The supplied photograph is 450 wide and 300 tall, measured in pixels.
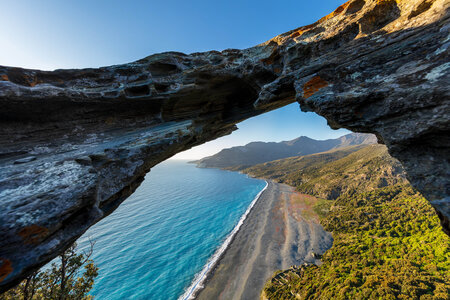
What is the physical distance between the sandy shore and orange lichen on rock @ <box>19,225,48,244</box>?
22.2m

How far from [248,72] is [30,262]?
44.7ft

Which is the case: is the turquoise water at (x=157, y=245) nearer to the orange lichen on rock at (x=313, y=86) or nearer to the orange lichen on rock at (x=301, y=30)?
the orange lichen on rock at (x=313, y=86)

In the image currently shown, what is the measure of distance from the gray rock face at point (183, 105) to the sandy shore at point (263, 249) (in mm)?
20817

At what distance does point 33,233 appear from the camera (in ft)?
15.2

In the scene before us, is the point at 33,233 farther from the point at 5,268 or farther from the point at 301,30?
the point at 301,30

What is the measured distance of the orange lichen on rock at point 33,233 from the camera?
4490mm

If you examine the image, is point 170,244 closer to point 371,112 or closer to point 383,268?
point 383,268

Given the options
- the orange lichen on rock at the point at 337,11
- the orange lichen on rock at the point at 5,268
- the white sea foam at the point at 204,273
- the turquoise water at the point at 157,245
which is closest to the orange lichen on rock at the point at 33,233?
the orange lichen on rock at the point at 5,268

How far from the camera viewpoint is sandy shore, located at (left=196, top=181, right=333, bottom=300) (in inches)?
807

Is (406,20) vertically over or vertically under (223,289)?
over

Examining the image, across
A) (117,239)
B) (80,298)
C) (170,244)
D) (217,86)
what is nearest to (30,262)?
(80,298)

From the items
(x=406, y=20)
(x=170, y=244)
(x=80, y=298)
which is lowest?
(x=170, y=244)

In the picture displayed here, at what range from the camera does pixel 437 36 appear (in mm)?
5348

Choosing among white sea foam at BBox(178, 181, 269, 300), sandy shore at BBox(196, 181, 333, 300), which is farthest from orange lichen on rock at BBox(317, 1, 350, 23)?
white sea foam at BBox(178, 181, 269, 300)
